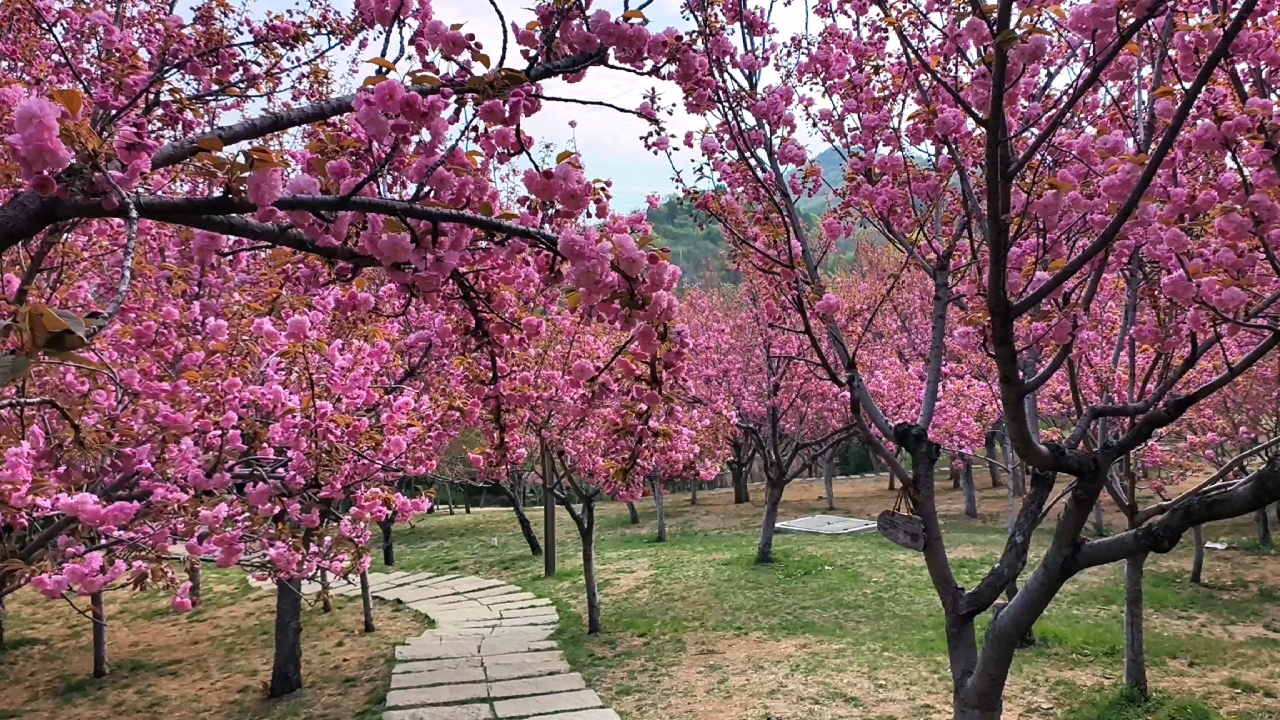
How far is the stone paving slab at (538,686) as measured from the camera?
634cm

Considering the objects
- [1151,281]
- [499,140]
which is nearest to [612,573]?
[1151,281]

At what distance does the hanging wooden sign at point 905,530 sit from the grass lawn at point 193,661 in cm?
471

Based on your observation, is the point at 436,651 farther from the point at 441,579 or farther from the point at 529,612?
the point at 441,579

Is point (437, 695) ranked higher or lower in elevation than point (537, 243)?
lower

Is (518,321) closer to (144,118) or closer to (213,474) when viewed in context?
(213,474)

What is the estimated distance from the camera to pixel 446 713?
5922 mm

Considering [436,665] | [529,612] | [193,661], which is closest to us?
[436,665]

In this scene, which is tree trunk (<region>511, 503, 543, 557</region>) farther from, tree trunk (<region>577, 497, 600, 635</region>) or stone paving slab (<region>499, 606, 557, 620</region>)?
tree trunk (<region>577, 497, 600, 635</region>)

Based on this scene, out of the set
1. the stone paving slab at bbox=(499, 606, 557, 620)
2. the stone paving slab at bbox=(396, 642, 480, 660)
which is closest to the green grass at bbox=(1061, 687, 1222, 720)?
the stone paving slab at bbox=(396, 642, 480, 660)

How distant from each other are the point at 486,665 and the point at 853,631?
12.5 ft

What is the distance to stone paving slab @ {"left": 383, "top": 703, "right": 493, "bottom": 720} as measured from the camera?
5820mm

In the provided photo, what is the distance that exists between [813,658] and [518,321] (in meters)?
5.25

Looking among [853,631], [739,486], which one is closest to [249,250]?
[853,631]

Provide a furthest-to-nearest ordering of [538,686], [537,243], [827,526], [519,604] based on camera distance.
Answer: [827,526] < [519,604] < [538,686] < [537,243]
